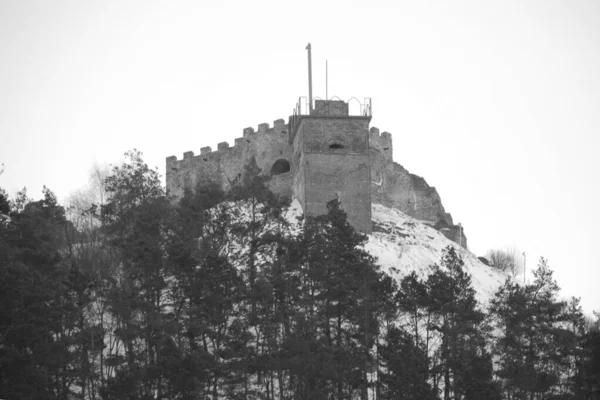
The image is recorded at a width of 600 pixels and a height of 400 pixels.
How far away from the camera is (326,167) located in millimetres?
59688

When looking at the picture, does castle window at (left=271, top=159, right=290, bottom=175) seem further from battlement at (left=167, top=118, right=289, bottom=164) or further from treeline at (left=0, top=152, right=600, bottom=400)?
treeline at (left=0, top=152, right=600, bottom=400)

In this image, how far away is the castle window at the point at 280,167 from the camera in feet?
214

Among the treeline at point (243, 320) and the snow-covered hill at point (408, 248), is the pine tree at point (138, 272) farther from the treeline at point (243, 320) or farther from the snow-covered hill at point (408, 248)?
the snow-covered hill at point (408, 248)

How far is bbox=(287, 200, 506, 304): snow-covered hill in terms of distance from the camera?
57.5m

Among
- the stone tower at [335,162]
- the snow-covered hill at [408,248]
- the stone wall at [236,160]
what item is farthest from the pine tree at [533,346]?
the stone wall at [236,160]

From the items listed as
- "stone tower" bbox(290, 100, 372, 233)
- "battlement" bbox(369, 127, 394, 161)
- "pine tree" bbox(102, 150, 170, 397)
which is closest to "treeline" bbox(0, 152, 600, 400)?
"pine tree" bbox(102, 150, 170, 397)

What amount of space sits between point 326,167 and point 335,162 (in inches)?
23.9

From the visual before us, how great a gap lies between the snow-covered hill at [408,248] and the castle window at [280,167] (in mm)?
4493

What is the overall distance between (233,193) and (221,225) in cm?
277

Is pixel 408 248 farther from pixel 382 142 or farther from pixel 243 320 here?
pixel 243 320

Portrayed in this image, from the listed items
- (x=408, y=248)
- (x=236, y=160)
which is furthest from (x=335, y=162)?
(x=236, y=160)

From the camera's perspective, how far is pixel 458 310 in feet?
145

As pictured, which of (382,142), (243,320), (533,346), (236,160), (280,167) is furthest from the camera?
(382,142)

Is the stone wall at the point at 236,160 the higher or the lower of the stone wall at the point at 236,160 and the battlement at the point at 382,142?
the lower
